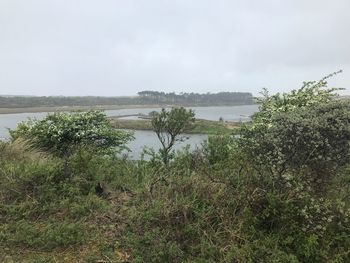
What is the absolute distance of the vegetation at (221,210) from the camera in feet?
13.5

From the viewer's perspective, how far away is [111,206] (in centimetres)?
525

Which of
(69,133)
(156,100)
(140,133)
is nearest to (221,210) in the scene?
(69,133)

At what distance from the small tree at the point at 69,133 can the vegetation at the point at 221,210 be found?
15.7ft

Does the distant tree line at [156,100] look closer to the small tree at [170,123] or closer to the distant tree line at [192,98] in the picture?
the distant tree line at [192,98]

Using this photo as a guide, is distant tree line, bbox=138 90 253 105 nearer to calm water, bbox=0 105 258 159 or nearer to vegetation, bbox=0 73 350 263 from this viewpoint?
calm water, bbox=0 105 258 159

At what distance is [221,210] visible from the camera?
14.8 ft

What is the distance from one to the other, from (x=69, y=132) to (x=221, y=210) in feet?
23.6

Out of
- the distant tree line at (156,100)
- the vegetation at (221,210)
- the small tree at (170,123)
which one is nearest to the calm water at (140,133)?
the small tree at (170,123)

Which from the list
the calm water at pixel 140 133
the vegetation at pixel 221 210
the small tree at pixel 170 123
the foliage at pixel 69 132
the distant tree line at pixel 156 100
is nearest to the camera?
the vegetation at pixel 221 210

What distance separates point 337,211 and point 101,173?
3445 mm

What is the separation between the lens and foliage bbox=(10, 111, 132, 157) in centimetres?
1054

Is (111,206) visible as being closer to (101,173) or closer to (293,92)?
Result: (101,173)

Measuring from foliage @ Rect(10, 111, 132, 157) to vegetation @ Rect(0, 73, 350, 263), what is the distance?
490 cm

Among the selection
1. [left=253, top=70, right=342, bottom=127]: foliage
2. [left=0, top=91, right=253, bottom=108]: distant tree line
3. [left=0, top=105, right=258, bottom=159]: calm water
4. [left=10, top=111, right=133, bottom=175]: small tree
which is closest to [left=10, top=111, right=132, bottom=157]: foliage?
[left=10, top=111, right=133, bottom=175]: small tree
